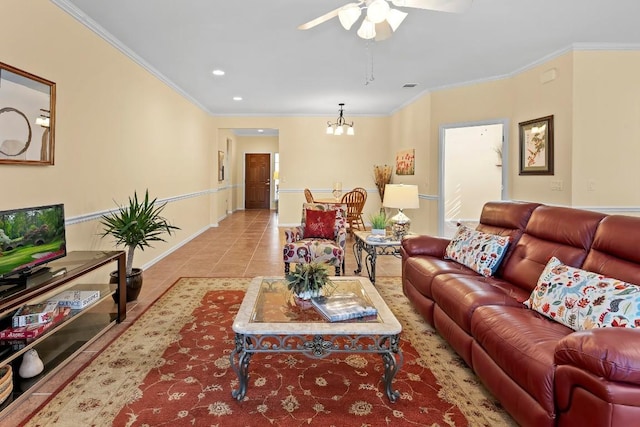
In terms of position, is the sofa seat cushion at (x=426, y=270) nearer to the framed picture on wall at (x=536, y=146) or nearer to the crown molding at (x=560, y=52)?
the framed picture on wall at (x=536, y=146)

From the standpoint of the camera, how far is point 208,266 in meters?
4.89

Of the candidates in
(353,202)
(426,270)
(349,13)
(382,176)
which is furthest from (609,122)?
(382,176)

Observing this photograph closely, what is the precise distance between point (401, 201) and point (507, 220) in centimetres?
111

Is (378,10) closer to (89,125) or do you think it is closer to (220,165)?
(89,125)

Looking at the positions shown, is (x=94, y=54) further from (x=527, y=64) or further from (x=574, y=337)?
(x=527, y=64)

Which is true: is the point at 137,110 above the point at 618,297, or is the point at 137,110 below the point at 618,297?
above

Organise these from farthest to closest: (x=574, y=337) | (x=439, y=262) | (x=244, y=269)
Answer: (x=244, y=269) → (x=439, y=262) → (x=574, y=337)

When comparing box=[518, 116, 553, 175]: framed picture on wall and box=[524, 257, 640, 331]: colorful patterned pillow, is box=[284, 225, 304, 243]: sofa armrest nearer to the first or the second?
box=[524, 257, 640, 331]: colorful patterned pillow

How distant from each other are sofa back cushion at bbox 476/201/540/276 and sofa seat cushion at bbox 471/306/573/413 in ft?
3.12

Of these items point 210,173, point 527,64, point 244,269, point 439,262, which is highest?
point 527,64

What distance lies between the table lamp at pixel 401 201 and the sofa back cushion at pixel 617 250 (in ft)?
6.13

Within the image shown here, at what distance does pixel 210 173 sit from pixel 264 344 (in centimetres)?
694

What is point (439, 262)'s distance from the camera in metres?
3.12

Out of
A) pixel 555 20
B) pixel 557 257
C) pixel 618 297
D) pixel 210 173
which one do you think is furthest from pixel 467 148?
pixel 618 297
